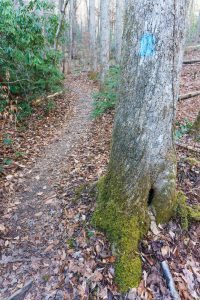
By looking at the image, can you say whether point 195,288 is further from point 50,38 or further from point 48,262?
point 50,38

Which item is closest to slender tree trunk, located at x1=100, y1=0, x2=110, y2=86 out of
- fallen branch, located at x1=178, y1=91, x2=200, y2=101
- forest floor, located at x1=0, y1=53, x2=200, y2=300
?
fallen branch, located at x1=178, y1=91, x2=200, y2=101

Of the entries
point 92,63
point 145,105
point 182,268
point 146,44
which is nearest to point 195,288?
point 182,268

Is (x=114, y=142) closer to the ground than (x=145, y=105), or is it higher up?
closer to the ground

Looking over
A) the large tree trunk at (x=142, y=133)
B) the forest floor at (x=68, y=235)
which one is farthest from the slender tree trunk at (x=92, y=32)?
the large tree trunk at (x=142, y=133)

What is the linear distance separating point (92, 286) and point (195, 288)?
107cm

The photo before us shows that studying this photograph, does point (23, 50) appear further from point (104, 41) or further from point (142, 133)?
point (142, 133)

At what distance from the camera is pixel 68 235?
297cm

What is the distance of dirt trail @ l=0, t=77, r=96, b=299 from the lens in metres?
2.53

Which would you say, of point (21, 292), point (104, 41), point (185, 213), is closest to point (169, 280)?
point (185, 213)

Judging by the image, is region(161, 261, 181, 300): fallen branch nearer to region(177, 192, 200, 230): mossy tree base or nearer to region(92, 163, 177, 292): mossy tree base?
region(92, 163, 177, 292): mossy tree base

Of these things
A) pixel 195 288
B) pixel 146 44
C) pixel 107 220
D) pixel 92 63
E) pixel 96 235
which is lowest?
pixel 195 288

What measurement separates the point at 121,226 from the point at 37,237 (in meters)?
1.16

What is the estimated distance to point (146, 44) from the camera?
2215mm

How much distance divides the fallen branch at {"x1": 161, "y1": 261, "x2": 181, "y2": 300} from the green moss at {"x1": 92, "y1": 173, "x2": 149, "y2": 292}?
0.26 m
